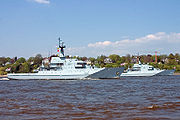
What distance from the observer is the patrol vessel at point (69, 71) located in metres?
47.8

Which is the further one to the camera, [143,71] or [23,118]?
[143,71]

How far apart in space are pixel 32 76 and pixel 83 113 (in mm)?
41657

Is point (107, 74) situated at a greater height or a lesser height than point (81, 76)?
greater

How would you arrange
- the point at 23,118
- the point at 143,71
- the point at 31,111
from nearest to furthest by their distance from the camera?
the point at 23,118
the point at 31,111
the point at 143,71

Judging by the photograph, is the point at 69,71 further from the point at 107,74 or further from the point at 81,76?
the point at 107,74

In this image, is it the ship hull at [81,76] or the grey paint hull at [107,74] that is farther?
the grey paint hull at [107,74]

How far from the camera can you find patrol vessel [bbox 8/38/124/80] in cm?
4775

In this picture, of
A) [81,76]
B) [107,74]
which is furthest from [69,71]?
[107,74]

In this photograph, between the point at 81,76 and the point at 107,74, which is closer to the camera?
the point at 81,76

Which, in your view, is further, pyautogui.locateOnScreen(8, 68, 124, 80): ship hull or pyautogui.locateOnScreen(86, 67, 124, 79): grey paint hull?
pyautogui.locateOnScreen(86, 67, 124, 79): grey paint hull

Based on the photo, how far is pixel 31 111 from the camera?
13.7m

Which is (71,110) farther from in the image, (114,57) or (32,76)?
(114,57)

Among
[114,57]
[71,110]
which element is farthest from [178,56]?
[71,110]

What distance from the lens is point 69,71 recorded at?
4866 cm
